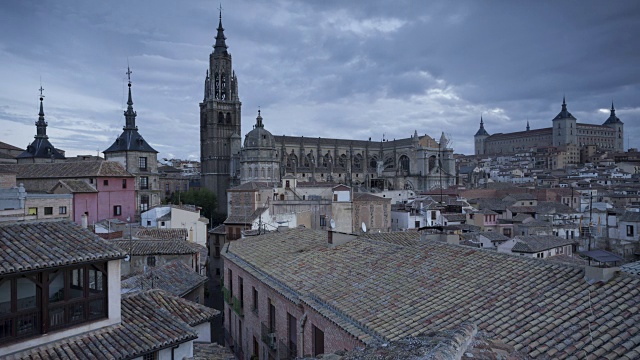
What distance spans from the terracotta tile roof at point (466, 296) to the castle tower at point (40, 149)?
51.8 m

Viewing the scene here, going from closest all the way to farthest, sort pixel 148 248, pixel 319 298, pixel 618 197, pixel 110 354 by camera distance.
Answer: pixel 110 354, pixel 319 298, pixel 148 248, pixel 618 197

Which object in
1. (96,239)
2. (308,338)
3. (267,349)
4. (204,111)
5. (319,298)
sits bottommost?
(267,349)

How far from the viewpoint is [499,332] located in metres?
6.27

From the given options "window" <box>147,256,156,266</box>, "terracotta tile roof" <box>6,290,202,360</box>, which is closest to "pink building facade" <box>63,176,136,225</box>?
A: "window" <box>147,256,156,266</box>

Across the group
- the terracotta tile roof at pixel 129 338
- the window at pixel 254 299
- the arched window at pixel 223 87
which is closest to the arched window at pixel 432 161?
the arched window at pixel 223 87

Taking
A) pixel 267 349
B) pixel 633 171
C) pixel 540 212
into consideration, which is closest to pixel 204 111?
pixel 540 212

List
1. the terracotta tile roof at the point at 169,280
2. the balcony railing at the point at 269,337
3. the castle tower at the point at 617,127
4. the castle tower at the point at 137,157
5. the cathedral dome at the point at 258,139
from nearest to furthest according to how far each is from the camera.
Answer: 1. the balcony railing at the point at 269,337
2. the terracotta tile roof at the point at 169,280
3. the castle tower at the point at 137,157
4. the cathedral dome at the point at 258,139
5. the castle tower at the point at 617,127

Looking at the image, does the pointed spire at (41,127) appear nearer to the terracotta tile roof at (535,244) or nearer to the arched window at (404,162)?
the terracotta tile roof at (535,244)

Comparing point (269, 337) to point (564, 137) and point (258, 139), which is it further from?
point (564, 137)

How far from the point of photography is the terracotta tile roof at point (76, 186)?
34094mm

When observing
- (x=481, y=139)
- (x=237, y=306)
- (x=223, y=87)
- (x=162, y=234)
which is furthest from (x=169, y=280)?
(x=481, y=139)

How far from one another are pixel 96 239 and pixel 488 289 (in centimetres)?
740

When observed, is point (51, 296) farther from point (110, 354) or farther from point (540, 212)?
point (540, 212)

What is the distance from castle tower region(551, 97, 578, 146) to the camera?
143750 mm
